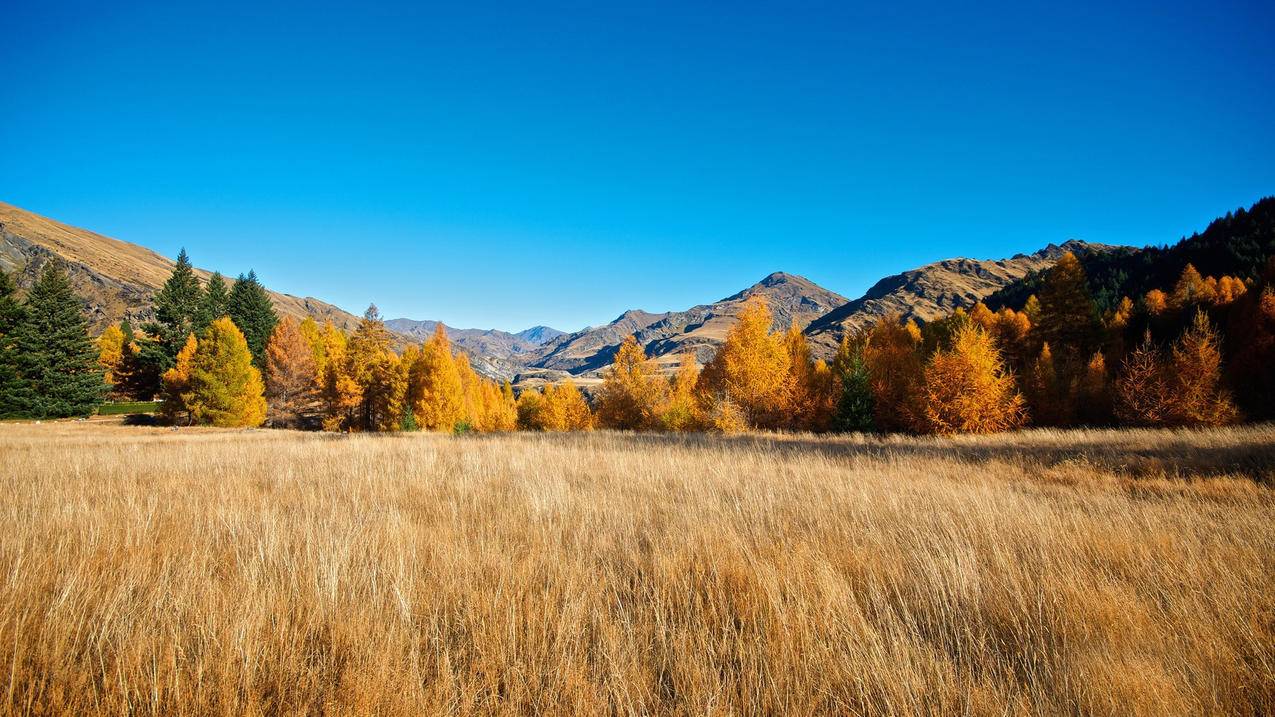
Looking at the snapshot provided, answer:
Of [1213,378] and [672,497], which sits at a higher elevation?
[1213,378]

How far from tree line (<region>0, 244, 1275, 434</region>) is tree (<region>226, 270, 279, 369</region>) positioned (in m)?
0.49

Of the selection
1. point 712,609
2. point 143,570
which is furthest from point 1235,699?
point 143,570

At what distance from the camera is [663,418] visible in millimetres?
35125

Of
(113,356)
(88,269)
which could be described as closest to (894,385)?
(113,356)

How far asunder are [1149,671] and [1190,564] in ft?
7.74

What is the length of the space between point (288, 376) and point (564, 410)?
25.9 metres

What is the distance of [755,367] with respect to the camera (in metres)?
26.1

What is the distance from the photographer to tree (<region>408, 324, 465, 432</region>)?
3281cm

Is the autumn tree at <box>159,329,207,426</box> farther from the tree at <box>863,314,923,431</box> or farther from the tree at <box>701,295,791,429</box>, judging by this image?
the tree at <box>863,314,923,431</box>

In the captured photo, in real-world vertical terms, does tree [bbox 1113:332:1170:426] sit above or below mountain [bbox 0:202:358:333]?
below

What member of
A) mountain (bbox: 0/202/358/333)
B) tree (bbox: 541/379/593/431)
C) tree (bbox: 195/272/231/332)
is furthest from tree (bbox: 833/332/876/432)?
mountain (bbox: 0/202/358/333)

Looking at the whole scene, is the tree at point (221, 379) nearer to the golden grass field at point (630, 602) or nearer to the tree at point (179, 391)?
the tree at point (179, 391)

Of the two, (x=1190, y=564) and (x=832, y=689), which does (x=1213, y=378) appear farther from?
(x=832, y=689)

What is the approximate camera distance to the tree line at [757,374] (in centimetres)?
2405
